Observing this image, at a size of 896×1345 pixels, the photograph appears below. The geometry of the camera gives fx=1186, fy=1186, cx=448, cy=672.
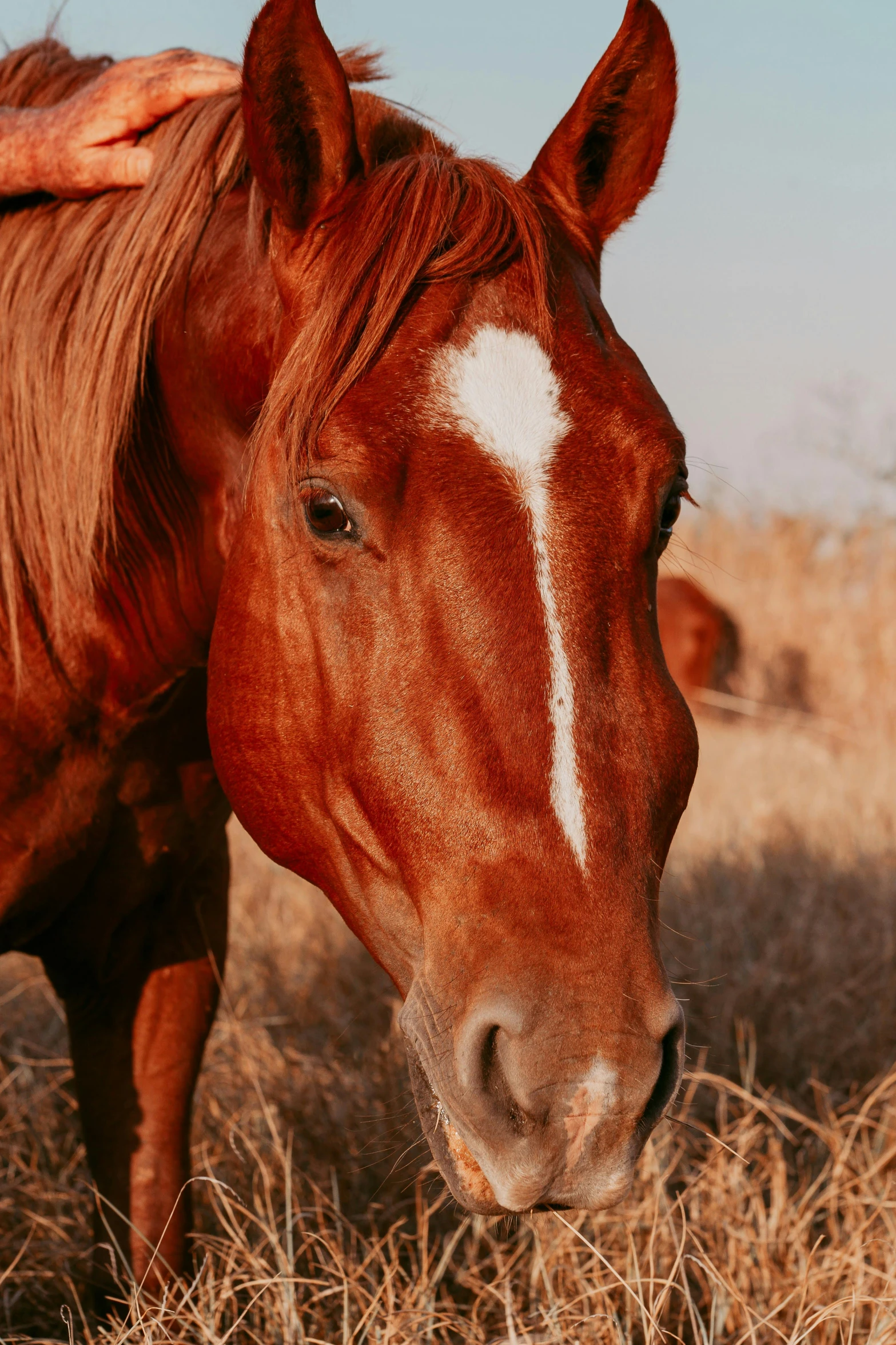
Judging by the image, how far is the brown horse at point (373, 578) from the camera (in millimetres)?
1320

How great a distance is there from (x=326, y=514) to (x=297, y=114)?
0.57 meters

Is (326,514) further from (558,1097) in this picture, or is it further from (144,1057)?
(144,1057)

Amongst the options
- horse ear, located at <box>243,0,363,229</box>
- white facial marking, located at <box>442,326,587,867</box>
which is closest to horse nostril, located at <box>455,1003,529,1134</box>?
white facial marking, located at <box>442,326,587,867</box>

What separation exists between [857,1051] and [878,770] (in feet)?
10.9

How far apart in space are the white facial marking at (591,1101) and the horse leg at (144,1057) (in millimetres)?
1199

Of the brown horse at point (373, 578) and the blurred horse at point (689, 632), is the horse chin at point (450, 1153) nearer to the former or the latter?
the brown horse at point (373, 578)

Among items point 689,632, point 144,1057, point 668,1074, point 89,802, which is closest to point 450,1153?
point 668,1074

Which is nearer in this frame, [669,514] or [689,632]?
[669,514]

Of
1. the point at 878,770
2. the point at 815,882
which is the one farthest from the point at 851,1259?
the point at 878,770

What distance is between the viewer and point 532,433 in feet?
4.80

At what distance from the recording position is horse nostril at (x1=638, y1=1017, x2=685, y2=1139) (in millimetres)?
1304

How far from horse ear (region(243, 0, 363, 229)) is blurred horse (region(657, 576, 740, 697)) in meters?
7.14

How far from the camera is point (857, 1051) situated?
3363mm

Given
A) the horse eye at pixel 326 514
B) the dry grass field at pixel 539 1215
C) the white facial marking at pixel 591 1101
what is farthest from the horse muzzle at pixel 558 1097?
the horse eye at pixel 326 514
